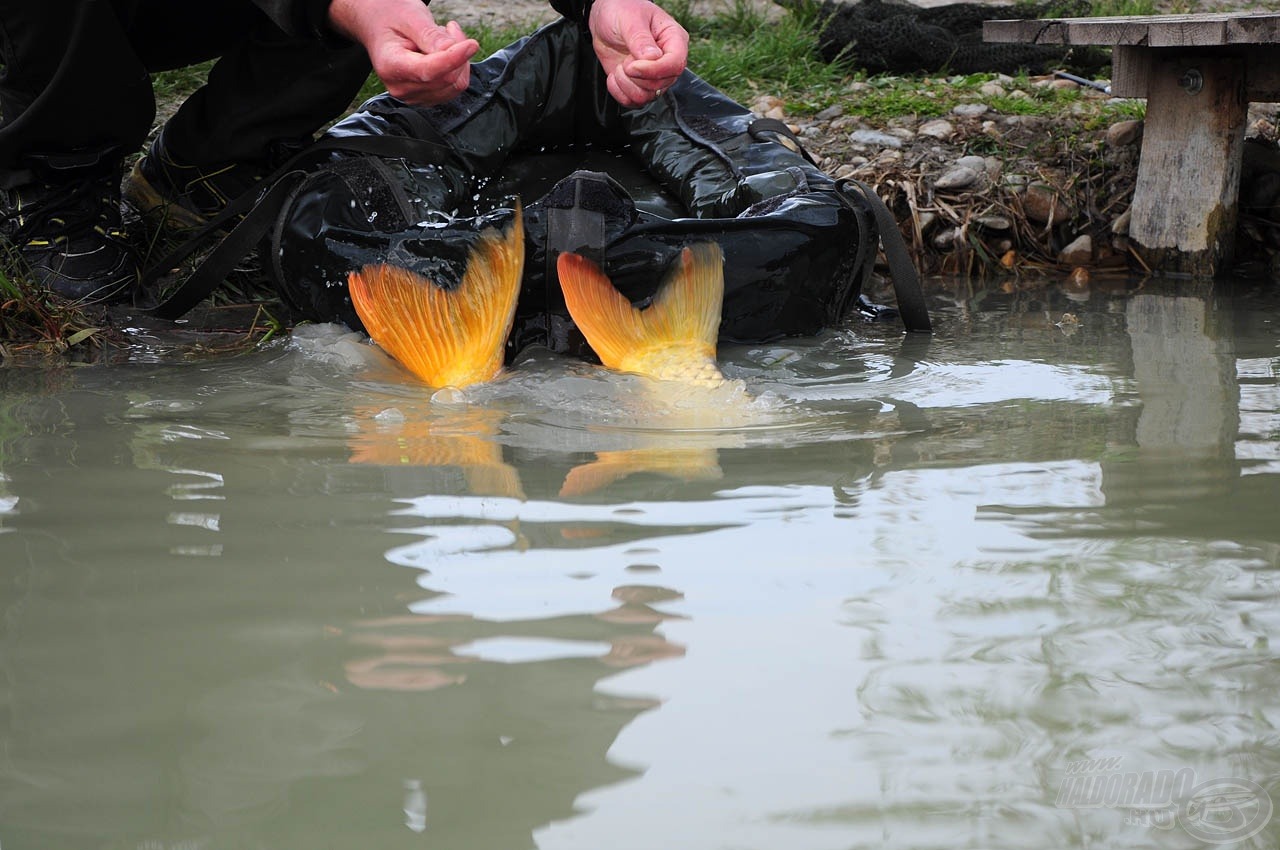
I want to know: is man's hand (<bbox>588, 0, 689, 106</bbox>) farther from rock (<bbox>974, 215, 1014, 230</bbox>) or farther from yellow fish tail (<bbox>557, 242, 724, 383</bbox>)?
rock (<bbox>974, 215, 1014, 230</bbox>)

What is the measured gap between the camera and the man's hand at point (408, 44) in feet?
8.15

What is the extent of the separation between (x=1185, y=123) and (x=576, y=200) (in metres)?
2.46

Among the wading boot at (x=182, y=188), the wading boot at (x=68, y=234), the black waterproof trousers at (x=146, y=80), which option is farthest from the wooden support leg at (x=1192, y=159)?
the wading boot at (x=68, y=234)

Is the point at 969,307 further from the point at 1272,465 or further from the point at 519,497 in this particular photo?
the point at 519,497

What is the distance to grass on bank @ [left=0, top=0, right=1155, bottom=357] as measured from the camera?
498 cm

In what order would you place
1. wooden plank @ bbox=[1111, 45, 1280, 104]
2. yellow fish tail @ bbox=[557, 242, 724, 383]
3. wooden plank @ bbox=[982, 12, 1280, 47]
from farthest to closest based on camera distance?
1. wooden plank @ bbox=[1111, 45, 1280, 104]
2. wooden plank @ bbox=[982, 12, 1280, 47]
3. yellow fish tail @ bbox=[557, 242, 724, 383]

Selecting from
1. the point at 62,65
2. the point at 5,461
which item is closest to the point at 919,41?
the point at 62,65

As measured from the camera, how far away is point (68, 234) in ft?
10.6

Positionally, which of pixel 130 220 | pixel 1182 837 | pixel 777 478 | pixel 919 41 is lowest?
pixel 1182 837

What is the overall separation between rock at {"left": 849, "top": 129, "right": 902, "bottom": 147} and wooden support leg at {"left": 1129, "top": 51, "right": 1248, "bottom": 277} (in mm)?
940

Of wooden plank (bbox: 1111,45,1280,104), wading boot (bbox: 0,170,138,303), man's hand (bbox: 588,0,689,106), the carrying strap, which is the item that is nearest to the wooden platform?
wooden plank (bbox: 1111,45,1280,104)

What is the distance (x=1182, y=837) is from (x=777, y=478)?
941 mm

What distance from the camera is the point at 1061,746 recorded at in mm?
1217

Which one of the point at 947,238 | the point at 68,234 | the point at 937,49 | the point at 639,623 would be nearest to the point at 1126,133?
the point at 947,238
